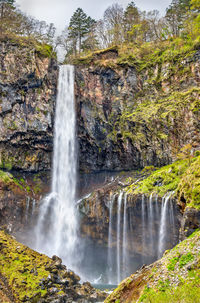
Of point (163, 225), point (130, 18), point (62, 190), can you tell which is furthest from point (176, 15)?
point (163, 225)

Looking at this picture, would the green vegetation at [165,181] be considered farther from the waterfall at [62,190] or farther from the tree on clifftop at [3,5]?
the tree on clifftop at [3,5]

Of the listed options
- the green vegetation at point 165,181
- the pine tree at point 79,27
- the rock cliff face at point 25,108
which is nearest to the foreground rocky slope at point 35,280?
the green vegetation at point 165,181

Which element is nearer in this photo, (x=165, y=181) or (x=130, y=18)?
(x=165, y=181)

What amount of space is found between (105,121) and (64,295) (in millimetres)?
19001

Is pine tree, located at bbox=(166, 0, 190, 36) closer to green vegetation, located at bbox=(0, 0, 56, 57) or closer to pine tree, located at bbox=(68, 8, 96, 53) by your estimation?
pine tree, located at bbox=(68, 8, 96, 53)

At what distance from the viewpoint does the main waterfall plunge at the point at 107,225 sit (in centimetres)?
1948

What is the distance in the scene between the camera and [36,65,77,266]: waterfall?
22.9 meters

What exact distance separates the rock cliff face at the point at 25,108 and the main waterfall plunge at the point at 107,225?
5.27ft

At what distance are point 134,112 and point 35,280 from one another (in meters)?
20.3

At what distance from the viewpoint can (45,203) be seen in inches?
969

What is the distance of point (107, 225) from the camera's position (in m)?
22.3

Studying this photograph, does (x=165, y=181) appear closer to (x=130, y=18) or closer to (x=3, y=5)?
(x=130, y=18)

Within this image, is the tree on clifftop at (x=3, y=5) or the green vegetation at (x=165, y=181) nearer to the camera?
the green vegetation at (x=165, y=181)

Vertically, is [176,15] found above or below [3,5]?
above
